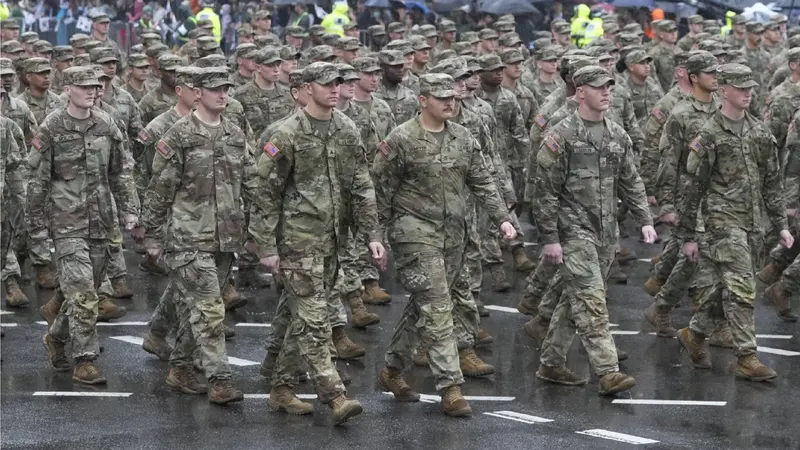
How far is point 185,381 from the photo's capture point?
500 inches

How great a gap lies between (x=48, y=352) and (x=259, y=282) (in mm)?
3673

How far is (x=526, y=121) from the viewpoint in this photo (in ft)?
63.6

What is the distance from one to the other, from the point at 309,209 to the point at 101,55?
23.2 feet

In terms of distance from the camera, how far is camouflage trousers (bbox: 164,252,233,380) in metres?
12.3

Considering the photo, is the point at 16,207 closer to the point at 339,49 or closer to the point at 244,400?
the point at 244,400

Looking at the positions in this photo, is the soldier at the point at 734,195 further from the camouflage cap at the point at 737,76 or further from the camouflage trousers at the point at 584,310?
the camouflage trousers at the point at 584,310

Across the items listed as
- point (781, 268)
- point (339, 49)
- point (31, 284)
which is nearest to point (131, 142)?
point (31, 284)

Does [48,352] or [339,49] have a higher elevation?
[339,49]

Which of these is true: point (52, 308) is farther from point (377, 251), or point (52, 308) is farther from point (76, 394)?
point (377, 251)

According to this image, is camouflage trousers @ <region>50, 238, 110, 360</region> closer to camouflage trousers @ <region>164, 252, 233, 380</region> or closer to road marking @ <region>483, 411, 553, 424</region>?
camouflage trousers @ <region>164, 252, 233, 380</region>

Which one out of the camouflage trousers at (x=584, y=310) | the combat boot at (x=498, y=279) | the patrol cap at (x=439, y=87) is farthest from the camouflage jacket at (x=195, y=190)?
the combat boot at (x=498, y=279)

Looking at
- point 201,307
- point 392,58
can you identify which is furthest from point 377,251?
point 392,58

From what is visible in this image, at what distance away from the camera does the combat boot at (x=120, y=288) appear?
54.6 ft

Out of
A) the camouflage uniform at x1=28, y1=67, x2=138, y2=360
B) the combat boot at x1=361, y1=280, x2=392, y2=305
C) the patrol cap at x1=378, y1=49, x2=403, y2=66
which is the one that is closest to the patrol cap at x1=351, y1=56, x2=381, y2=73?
the patrol cap at x1=378, y1=49, x2=403, y2=66
